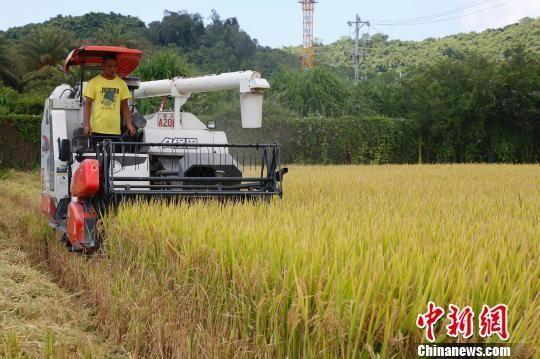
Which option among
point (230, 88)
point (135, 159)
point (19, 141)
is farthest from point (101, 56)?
point (19, 141)

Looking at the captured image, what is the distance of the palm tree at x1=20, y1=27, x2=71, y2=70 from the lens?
3756 centimetres

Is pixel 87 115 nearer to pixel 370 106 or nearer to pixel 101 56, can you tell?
pixel 101 56

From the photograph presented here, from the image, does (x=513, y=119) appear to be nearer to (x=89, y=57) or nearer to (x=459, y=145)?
(x=459, y=145)

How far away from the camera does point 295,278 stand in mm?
2959

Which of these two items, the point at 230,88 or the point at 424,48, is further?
the point at 424,48

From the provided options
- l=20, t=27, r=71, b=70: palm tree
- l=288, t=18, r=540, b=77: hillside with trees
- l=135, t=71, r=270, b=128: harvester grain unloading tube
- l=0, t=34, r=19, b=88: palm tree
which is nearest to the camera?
l=135, t=71, r=270, b=128: harvester grain unloading tube

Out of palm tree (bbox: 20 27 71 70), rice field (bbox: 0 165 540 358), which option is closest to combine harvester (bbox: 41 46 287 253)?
rice field (bbox: 0 165 540 358)

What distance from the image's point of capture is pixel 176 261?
4.40 metres

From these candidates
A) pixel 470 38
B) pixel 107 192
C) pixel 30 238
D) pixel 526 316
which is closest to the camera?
pixel 526 316

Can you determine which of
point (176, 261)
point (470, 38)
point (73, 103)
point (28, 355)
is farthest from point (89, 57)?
point (470, 38)

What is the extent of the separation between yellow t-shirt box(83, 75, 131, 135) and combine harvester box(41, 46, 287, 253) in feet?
0.47

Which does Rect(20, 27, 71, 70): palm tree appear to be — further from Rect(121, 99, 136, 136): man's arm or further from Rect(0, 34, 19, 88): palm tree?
Rect(121, 99, 136, 136): man's arm

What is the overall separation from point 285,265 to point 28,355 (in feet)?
5.45

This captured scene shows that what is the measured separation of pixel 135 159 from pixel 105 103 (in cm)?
87
